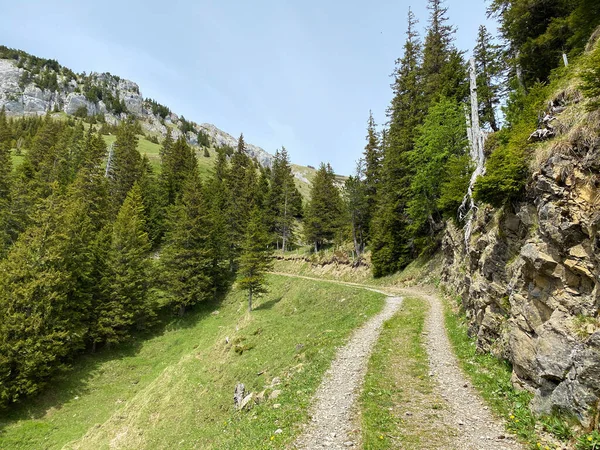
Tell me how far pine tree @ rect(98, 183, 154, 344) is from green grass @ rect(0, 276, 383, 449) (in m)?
2.64

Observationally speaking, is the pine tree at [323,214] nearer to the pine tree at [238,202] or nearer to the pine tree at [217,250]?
the pine tree at [238,202]

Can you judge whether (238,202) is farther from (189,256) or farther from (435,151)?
(435,151)

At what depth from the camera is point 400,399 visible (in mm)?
9070

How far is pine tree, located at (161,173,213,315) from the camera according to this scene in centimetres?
3778

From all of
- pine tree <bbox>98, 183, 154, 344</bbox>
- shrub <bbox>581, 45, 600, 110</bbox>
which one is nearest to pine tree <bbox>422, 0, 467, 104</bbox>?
shrub <bbox>581, 45, 600, 110</bbox>

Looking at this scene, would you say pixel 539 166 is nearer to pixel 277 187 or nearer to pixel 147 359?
pixel 147 359

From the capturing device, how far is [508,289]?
1021cm

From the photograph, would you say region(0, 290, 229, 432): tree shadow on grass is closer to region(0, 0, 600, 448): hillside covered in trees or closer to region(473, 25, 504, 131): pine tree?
region(0, 0, 600, 448): hillside covered in trees

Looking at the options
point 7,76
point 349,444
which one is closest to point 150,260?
point 349,444

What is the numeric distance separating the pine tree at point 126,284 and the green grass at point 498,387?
33.1 meters

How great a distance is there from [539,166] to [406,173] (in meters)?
27.4

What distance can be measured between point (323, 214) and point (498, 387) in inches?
1815

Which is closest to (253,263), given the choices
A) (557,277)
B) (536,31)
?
(557,277)

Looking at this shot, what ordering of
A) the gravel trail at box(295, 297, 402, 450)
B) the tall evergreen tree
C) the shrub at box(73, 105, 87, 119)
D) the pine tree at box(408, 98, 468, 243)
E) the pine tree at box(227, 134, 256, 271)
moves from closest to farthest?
the gravel trail at box(295, 297, 402, 450), the tall evergreen tree, the pine tree at box(408, 98, 468, 243), the pine tree at box(227, 134, 256, 271), the shrub at box(73, 105, 87, 119)
